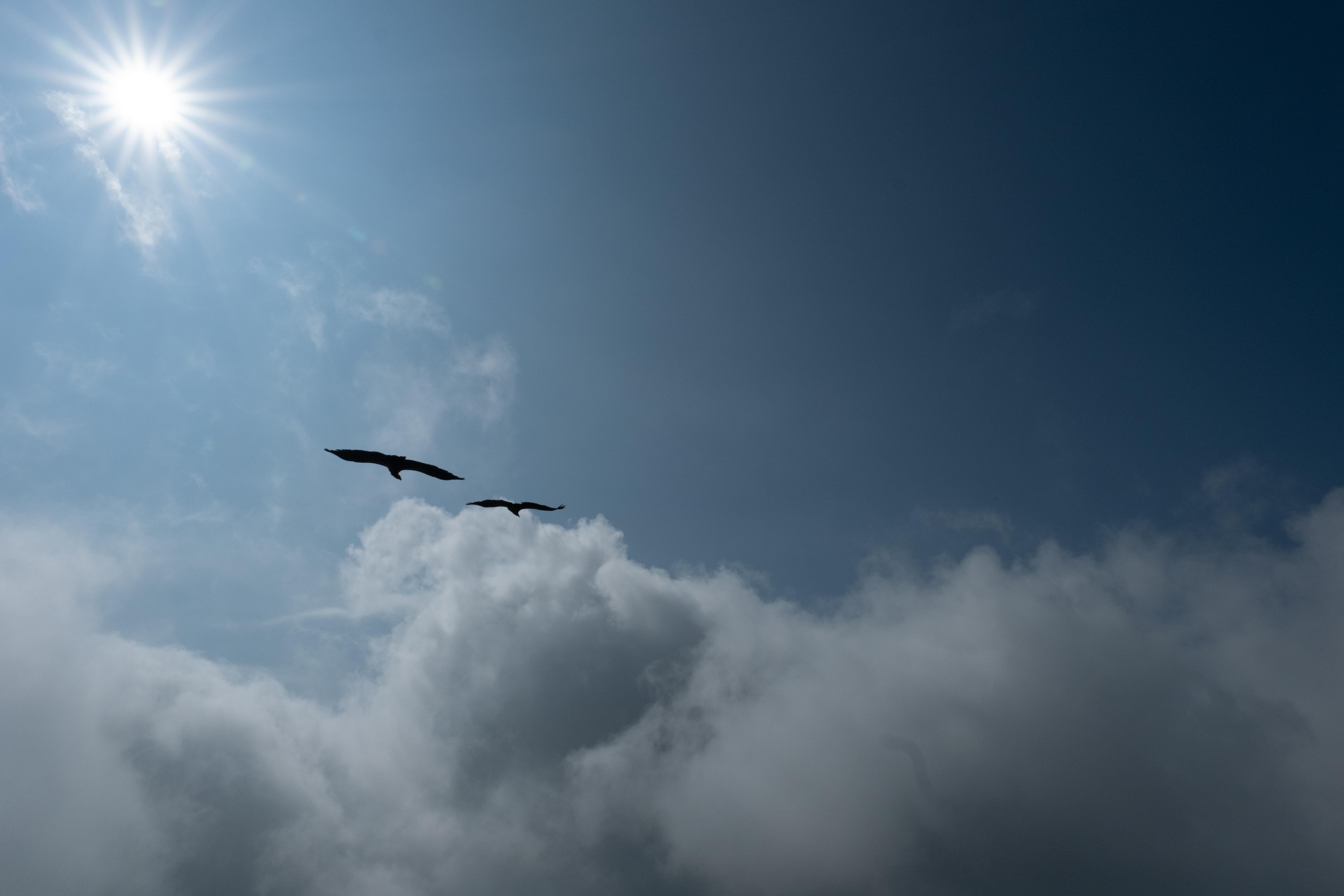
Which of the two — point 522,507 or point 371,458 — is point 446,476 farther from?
point 522,507

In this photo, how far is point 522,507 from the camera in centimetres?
2047

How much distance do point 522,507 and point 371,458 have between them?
5.22 m

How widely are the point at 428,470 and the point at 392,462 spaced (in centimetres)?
97

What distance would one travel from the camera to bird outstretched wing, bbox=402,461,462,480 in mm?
16656

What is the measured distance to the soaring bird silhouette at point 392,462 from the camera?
53.7ft

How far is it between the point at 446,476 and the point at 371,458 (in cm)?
195

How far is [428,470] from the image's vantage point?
55.0 ft

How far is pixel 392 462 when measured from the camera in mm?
16750

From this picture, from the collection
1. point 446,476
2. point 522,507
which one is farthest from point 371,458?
point 522,507

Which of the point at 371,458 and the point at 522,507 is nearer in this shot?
the point at 371,458

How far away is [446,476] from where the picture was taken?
1703 centimetres

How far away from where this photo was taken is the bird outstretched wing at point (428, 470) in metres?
16.7

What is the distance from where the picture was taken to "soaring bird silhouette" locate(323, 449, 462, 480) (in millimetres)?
16359
